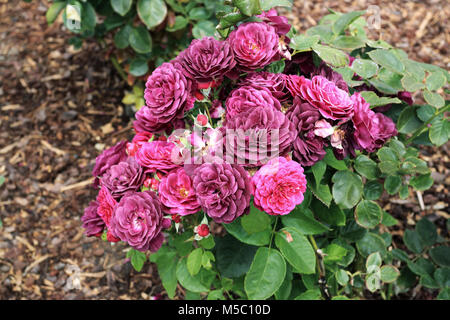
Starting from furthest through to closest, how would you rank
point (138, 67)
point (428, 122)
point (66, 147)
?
1. point (66, 147)
2. point (138, 67)
3. point (428, 122)

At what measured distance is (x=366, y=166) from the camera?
1.27 metres

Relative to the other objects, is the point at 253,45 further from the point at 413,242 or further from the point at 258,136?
the point at 413,242

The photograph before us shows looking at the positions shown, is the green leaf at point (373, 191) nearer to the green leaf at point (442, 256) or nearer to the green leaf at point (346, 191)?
the green leaf at point (346, 191)

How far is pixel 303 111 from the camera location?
3.51 ft

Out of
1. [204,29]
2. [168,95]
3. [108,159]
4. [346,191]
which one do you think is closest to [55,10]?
[204,29]

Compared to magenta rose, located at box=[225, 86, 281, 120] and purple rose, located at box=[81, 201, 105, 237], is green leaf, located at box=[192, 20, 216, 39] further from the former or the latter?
purple rose, located at box=[81, 201, 105, 237]

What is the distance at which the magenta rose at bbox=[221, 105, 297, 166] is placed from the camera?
3.24ft

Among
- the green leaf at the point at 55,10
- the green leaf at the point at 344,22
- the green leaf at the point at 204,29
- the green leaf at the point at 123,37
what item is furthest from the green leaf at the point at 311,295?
the green leaf at the point at 55,10

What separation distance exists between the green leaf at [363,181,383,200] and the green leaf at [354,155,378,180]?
0.11 m

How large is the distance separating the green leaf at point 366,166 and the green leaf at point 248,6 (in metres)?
0.54

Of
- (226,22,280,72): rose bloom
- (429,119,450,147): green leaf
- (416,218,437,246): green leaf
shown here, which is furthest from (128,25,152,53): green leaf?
(416,218,437,246): green leaf

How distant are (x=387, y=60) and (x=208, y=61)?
0.57 metres

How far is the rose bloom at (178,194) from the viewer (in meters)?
1.04

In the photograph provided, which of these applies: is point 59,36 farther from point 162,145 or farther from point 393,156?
point 393,156
